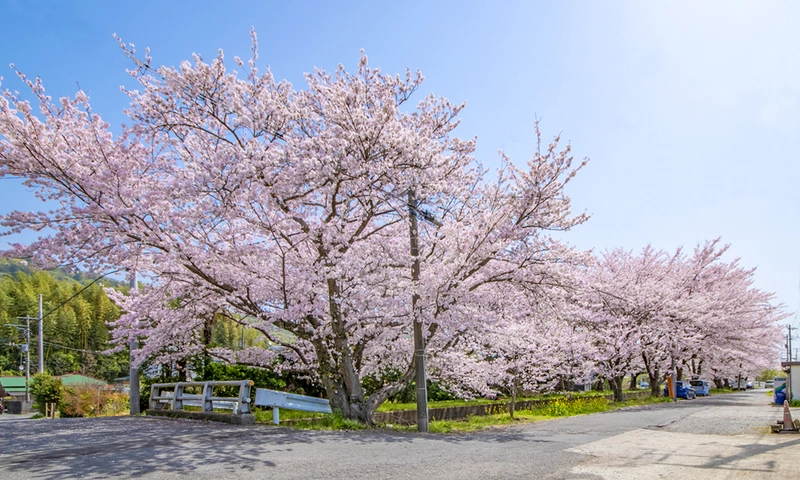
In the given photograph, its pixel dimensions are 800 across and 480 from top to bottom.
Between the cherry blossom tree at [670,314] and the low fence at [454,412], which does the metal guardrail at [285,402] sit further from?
the cherry blossom tree at [670,314]

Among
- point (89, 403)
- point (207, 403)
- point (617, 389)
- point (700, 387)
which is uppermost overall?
point (207, 403)

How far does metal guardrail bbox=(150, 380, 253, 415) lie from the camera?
1183cm

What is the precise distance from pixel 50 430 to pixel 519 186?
34.9ft

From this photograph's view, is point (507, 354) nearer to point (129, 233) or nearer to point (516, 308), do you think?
point (516, 308)

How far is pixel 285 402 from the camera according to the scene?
12008 mm

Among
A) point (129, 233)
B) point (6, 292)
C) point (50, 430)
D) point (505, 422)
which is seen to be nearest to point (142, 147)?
point (129, 233)

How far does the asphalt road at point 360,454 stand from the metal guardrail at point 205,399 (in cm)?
63

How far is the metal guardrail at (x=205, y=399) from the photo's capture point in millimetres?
11828

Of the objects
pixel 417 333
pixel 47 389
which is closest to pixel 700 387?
pixel 417 333

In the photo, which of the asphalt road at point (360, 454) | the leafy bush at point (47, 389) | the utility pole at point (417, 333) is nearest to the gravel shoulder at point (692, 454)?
the asphalt road at point (360, 454)

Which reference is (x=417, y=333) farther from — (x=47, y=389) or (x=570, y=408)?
(x=47, y=389)

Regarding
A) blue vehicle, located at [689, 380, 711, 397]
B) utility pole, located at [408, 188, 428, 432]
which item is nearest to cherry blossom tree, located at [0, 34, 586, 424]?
utility pole, located at [408, 188, 428, 432]

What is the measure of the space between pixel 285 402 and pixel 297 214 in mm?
3930

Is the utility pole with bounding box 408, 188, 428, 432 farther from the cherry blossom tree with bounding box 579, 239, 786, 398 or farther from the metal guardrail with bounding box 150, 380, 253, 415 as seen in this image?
the cherry blossom tree with bounding box 579, 239, 786, 398
